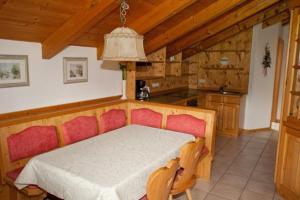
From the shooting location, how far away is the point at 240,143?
464cm

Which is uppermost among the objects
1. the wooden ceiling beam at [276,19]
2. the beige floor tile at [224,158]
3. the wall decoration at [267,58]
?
the wooden ceiling beam at [276,19]

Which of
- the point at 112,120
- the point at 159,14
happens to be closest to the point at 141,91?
the point at 112,120

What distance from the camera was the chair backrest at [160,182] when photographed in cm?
155

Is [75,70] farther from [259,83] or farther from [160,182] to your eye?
[259,83]

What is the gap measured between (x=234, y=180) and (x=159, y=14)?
2321 millimetres

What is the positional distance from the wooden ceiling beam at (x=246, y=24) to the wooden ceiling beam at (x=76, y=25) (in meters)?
3.37

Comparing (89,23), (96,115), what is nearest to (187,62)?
(96,115)

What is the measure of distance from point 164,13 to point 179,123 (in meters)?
1.37

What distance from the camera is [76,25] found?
8.00 ft

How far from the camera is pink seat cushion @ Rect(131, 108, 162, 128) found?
130 inches

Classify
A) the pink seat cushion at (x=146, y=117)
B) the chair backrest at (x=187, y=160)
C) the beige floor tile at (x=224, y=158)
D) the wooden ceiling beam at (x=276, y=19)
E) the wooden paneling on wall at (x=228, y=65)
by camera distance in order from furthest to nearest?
the wooden paneling on wall at (x=228, y=65), the wooden ceiling beam at (x=276, y=19), the beige floor tile at (x=224, y=158), the pink seat cushion at (x=146, y=117), the chair backrest at (x=187, y=160)

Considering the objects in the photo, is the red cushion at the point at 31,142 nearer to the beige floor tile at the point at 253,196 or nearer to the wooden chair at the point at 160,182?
the wooden chair at the point at 160,182

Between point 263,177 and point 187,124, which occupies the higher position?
point 187,124

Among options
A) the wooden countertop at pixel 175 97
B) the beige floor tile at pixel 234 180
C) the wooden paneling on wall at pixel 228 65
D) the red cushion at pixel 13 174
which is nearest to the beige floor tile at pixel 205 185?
the beige floor tile at pixel 234 180
